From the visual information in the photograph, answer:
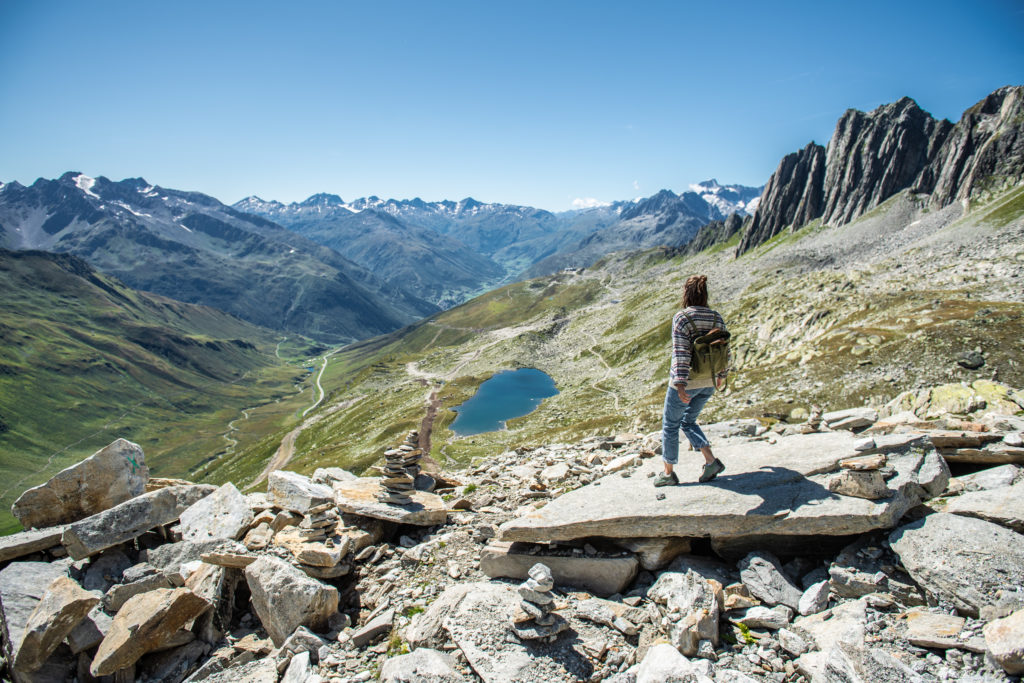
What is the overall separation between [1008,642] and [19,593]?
21511 millimetres

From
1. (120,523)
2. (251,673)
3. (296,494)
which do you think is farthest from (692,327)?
(120,523)

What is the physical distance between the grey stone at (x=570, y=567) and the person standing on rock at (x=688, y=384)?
8.18 ft

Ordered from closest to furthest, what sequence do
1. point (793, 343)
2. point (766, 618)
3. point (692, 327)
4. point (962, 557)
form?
1. point (962, 557)
2. point (766, 618)
3. point (692, 327)
4. point (793, 343)

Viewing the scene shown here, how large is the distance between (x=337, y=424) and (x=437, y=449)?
8964 centimetres

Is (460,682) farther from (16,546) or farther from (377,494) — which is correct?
(16,546)

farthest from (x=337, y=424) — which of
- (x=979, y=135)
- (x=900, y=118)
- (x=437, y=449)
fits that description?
(x=900, y=118)

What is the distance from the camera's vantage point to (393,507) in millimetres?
14711

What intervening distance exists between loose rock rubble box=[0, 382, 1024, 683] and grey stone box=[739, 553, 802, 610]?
42mm

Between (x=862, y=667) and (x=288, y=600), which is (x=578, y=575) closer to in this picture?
(x=862, y=667)

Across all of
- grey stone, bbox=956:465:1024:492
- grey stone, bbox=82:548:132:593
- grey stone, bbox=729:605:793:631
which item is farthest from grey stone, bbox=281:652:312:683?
grey stone, bbox=956:465:1024:492

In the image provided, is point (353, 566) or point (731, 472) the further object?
point (353, 566)

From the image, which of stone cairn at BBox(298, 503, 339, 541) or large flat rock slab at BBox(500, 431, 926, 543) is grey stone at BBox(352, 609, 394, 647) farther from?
stone cairn at BBox(298, 503, 339, 541)

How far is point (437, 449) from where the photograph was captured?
72.8 m

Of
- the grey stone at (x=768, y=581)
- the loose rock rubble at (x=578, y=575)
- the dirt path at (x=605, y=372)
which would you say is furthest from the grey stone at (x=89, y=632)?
the dirt path at (x=605, y=372)
